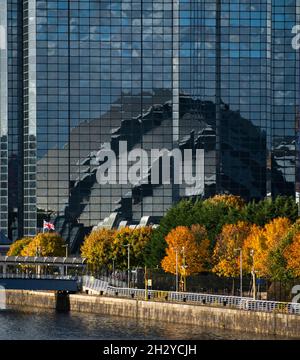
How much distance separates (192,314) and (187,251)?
3465 centimetres

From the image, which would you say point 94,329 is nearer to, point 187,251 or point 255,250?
point 255,250

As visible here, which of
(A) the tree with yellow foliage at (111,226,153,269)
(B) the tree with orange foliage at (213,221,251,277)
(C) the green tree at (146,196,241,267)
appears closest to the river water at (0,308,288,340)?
(B) the tree with orange foliage at (213,221,251,277)

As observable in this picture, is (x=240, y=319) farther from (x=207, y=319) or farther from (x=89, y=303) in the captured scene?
(x=89, y=303)

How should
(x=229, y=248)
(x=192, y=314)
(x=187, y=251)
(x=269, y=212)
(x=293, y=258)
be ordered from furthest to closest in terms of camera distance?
1. (x=269, y=212)
2. (x=187, y=251)
3. (x=229, y=248)
4. (x=293, y=258)
5. (x=192, y=314)

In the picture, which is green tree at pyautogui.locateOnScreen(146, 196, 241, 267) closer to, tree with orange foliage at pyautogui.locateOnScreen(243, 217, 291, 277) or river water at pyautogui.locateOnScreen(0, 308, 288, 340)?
tree with orange foliage at pyautogui.locateOnScreen(243, 217, 291, 277)

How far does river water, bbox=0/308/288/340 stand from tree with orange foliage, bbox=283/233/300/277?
11541mm

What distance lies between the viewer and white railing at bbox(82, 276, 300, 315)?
12850 centimetres

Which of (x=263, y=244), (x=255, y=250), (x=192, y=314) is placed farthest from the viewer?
(x=263, y=244)

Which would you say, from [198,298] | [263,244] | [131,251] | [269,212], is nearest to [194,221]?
[269,212]

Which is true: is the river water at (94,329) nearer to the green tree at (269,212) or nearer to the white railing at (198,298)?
the white railing at (198,298)

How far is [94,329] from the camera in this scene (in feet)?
455

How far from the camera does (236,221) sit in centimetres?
18338

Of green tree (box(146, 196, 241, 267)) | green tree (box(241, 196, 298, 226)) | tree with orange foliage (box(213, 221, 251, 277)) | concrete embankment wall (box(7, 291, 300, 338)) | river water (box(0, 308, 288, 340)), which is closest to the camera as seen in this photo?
concrete embankment wall (box(7, 291, 300, 338))

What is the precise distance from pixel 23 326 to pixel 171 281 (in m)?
37.5
